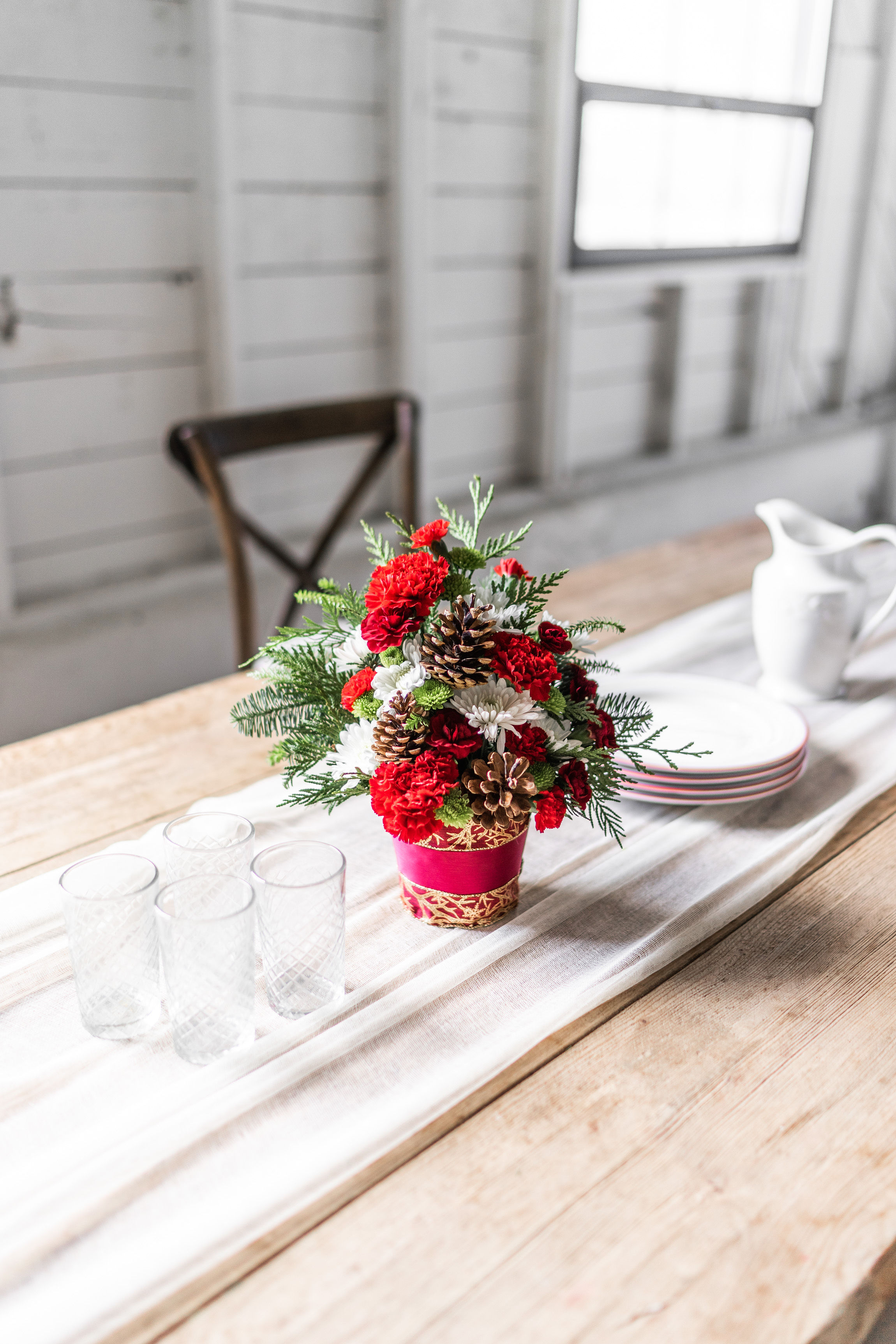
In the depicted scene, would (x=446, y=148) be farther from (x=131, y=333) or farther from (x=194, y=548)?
(x=194, y=548)

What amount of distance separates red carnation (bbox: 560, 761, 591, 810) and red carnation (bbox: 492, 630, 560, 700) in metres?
0.06

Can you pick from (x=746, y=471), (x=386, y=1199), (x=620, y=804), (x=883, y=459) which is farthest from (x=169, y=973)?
(x=883, y=459)

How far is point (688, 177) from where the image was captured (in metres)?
3.01

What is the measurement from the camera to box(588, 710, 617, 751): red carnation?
778 millimetres

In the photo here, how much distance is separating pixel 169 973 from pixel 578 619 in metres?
0.89

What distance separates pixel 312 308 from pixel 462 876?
1.74 meters

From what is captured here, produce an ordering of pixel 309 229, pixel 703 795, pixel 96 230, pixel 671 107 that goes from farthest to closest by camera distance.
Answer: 1. pixel 671 107
2. pixel 309 229
3. pixel 96 230
4. pixel 703 795

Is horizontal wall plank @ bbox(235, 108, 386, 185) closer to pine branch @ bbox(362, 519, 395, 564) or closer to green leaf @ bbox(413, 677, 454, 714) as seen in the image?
pine branch @ bbox(362, 519, 395, 564)

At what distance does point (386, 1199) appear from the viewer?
58 centimetres

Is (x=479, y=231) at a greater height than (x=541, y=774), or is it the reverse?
(x=479, y=231)

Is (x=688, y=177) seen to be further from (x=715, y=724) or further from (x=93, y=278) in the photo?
(x=715, y=724)

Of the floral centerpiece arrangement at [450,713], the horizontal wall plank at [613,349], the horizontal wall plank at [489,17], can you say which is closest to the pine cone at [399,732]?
the floral centerpiece arrangement at [450,713]

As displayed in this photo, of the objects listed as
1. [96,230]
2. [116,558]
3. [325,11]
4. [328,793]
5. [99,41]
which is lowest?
[116,558]

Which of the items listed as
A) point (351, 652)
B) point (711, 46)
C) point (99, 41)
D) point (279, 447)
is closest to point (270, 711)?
point (351, 652)
